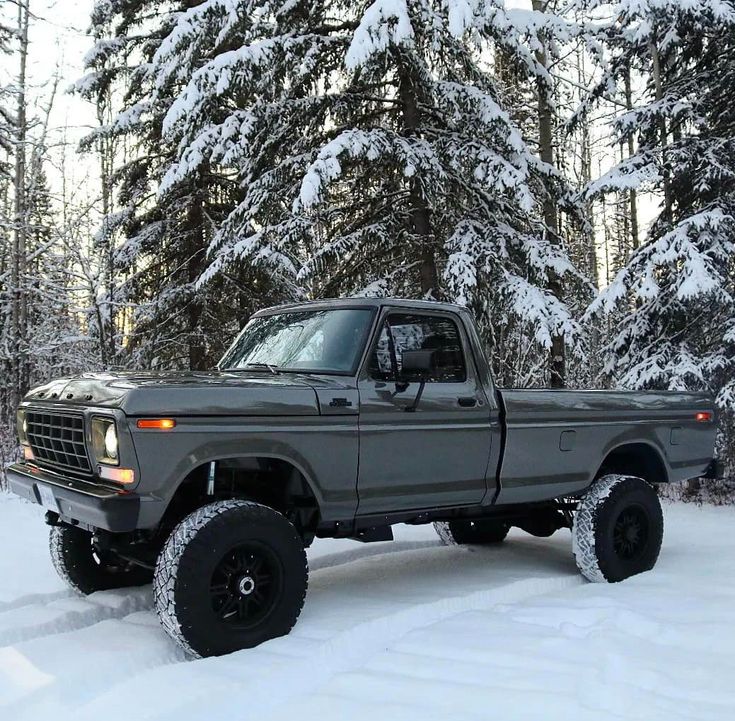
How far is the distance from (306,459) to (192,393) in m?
0.84

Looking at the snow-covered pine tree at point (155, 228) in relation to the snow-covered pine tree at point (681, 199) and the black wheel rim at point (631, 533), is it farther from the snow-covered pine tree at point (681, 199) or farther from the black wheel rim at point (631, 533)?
the black wheel rim at point (631, 533)

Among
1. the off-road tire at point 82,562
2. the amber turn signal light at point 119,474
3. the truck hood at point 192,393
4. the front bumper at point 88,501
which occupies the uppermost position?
the truck hood at point 192,393

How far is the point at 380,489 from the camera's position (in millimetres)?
4895

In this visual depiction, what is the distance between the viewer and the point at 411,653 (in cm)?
418

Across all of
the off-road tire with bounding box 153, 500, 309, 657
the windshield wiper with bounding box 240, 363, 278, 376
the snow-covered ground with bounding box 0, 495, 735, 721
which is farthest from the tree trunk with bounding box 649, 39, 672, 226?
the off-road tire with bounding box 153, 500, 309, 657

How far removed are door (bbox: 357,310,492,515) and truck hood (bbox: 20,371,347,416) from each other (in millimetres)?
386

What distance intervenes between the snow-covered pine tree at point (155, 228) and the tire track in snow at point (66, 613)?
9.14m

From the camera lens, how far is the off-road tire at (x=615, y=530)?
19.0 feet

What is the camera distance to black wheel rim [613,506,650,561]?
20.0ft

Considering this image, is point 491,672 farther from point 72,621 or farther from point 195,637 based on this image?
point 72,621

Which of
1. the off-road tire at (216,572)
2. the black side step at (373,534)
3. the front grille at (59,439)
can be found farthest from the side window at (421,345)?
the front grille at (59,439)

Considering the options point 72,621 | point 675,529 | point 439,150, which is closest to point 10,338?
point 439,150

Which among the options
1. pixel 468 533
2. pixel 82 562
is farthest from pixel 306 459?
pixel 468 533

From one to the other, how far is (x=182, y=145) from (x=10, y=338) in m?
7.12
